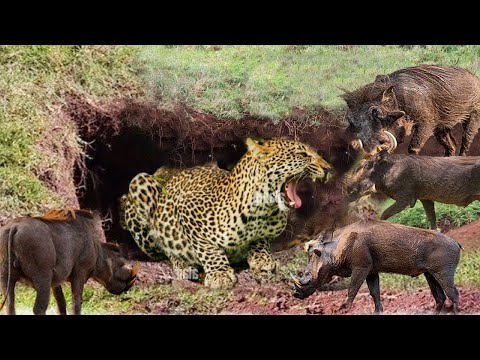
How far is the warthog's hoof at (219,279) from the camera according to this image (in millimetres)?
12570

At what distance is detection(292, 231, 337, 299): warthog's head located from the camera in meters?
12.0

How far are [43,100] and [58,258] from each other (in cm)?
212

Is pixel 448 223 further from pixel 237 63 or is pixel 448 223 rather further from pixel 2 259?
pixel 2 259

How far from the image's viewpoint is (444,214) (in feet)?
42.7

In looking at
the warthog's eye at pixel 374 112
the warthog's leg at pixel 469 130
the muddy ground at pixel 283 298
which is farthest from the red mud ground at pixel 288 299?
the warthog's eye at pixel 374 112

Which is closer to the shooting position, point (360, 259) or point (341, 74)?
point (360, 259)

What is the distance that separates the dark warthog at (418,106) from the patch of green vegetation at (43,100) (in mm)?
2521

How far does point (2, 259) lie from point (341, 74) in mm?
4309

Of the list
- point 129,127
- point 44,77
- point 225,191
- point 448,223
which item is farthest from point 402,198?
point 44,77

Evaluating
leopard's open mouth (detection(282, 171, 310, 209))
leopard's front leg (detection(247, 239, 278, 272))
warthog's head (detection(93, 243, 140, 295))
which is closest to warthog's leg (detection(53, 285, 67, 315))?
warthog's head (detection(93, 243, 140, 295))

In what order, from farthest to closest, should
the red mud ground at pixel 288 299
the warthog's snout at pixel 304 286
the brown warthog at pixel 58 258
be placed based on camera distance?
the red mud ground at pixel 288 299 → the warthog's snout at pixel 304 286 → the brown warthog at pixel 58 258

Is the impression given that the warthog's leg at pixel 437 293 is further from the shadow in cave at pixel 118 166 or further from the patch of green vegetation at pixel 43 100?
the patch of green vegetation at pixel 43 100

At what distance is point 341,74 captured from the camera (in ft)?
42.6

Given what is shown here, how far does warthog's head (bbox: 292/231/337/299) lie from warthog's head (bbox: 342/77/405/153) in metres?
1.27
